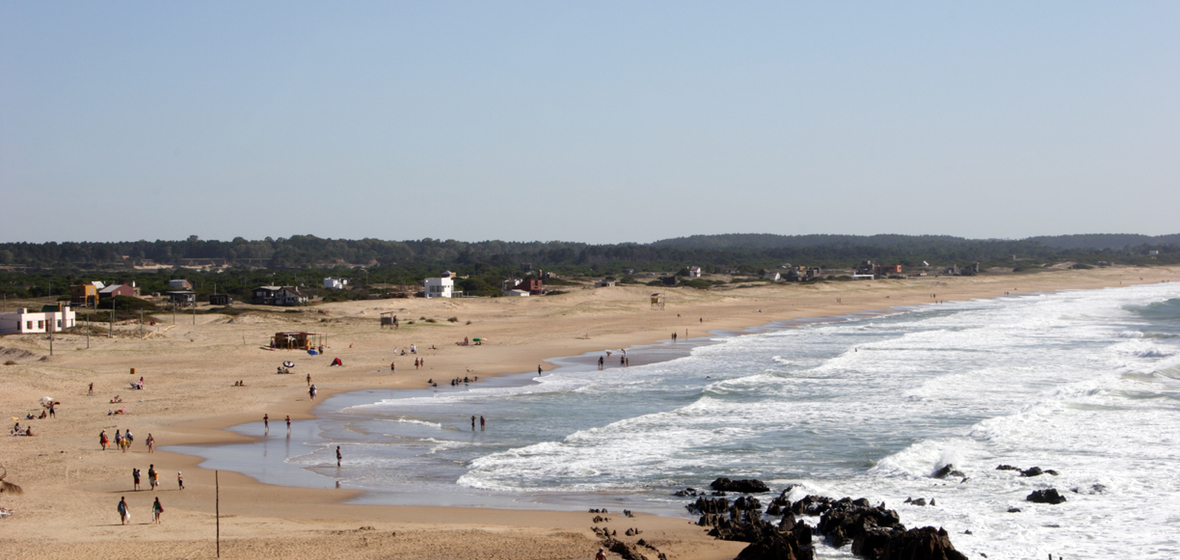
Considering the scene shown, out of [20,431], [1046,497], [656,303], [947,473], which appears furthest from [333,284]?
[1046,497]

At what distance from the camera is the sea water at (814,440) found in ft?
63.9

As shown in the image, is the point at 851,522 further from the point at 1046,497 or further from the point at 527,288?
the point at 527,288

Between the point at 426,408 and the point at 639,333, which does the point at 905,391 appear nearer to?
the point at 426,408

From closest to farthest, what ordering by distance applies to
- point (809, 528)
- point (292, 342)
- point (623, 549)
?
point (623, 549)
point (809, 528)
point (292, 342)

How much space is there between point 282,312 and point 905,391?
47.4 metres

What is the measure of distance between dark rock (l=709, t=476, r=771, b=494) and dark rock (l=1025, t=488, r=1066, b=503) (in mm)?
5821

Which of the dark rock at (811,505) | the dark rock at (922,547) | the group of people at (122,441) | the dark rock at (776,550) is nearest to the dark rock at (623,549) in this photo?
Result: the dark rock at (776,550)

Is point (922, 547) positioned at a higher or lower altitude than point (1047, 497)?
higher

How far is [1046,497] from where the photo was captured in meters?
19.5

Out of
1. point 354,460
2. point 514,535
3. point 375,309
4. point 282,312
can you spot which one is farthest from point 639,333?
point 514,535

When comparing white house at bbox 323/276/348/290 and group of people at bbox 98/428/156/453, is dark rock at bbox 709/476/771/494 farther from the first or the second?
white house at bbox 323/276/348/290

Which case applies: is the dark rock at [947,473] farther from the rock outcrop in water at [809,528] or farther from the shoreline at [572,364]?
the shoreline at [572,364]

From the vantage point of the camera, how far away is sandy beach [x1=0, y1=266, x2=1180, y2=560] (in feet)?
55.2

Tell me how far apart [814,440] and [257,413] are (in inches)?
765
